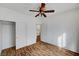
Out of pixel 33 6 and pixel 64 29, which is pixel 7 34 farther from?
pixel 64 29

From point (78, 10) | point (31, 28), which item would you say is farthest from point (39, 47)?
point (78, 10)

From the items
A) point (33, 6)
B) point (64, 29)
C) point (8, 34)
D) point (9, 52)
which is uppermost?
point (33, 6)

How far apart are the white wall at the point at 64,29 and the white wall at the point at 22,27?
9.8 inches

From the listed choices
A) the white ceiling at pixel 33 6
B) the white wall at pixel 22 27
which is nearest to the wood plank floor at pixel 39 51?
the white wall at pixel 22 27

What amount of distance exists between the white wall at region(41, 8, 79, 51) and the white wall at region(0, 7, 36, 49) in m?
0.25

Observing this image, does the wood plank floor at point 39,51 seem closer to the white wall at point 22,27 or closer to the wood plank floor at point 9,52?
the wood plank floor at point 9,52

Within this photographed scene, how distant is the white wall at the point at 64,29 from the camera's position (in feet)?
4.80

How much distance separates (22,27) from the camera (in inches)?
62.7

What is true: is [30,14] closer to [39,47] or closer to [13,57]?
[39,47]

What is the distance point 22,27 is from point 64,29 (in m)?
0.87

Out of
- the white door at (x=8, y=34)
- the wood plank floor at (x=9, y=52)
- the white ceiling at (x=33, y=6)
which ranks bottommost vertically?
the wood plank floor at (x=9, y=52)

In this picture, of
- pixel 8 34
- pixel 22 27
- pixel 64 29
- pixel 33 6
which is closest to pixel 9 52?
pixel 8 34

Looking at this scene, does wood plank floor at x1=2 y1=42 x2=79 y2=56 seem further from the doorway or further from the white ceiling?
the white ceiling

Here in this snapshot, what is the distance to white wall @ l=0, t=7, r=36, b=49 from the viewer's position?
1.50 m
